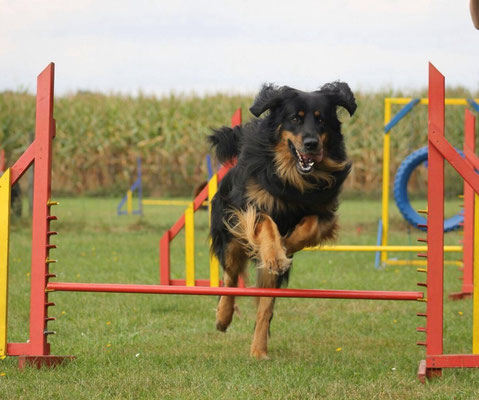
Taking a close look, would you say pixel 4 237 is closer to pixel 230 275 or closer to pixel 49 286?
pixel 49 286

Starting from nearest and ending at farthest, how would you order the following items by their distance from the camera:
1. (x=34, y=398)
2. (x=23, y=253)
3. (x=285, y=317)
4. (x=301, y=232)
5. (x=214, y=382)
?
(x=34, y=398), (x=214, y=382), (x=301, y=232), (x=285, y=317), (x=23, y=253)

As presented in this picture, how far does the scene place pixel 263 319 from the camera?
182 inches

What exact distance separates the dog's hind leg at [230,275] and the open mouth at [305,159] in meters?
0.84

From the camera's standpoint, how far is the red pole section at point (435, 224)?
3.86 metres

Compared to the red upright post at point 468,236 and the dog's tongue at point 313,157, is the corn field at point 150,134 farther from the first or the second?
the dog's tongue at point 313,157

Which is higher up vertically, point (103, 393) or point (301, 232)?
point (301, 232)

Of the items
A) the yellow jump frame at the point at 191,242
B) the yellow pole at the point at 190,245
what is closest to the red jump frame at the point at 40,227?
the yellow jump frame at the point at 191,242

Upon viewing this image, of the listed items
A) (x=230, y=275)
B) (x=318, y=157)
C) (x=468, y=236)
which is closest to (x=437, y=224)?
(x=318, y=157)

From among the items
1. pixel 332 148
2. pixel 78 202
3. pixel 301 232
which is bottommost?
pixel 78 202

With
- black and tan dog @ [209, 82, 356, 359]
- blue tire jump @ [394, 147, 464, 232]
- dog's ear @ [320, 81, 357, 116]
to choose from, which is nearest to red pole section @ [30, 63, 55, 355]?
black and tan dog @ [209, 82, 356, 359]

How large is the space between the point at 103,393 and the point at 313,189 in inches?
65.9

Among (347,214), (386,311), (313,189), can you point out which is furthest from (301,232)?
(347,214)

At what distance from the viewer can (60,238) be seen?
450 inches

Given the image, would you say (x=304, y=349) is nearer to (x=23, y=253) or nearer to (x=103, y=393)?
(x=103, y=393)
